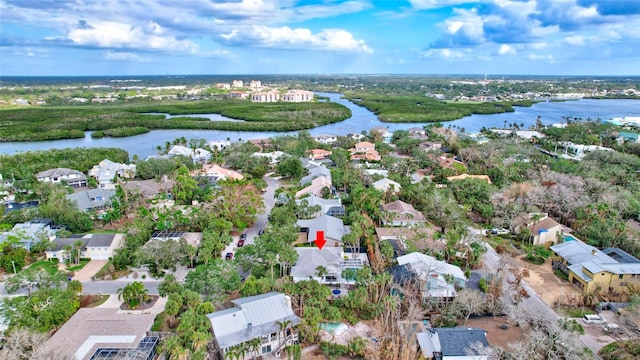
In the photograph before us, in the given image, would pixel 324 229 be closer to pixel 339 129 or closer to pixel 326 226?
pixel 326 226

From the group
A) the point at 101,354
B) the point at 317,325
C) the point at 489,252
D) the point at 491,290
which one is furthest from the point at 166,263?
the point at 489,252

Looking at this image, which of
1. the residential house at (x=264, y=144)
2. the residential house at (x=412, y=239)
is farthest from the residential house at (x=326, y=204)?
the residential house at (x=264, y=144)

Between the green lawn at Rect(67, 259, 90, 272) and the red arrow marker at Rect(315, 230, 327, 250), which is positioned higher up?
the red arrow marker at Rect(315, 230, 327, 250)

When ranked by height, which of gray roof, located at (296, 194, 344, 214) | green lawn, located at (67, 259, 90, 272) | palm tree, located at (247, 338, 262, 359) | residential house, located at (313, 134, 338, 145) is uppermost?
residential house, located at (313, 134, 338, 145)

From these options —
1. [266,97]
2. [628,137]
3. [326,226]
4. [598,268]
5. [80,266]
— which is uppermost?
[266,97]

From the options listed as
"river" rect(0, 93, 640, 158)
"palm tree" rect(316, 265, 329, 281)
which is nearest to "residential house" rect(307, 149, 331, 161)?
"river" rect(0, 93, 640, 158)

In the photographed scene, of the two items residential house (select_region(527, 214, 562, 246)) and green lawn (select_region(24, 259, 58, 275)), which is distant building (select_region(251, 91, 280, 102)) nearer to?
green lawn (select_region(24, 259, 58, 275))

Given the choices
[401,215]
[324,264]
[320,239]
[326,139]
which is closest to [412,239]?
[401,215]
